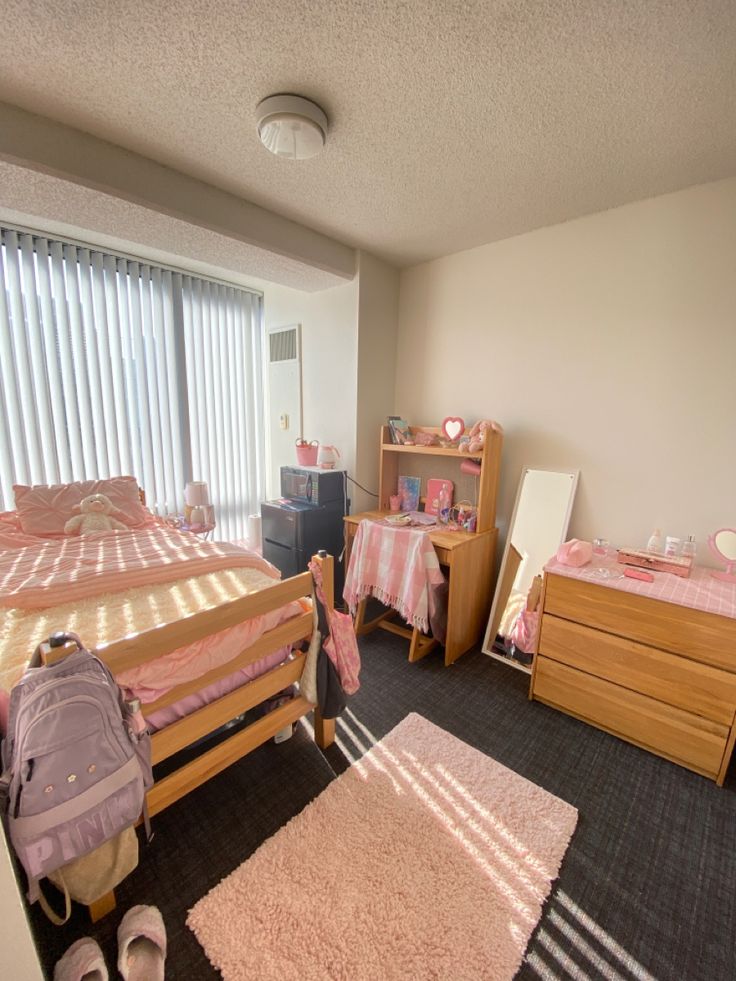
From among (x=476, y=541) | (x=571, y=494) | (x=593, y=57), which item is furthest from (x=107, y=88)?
(x=571, y=494)

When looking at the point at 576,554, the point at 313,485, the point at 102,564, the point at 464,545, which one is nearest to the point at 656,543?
the point at 576,554

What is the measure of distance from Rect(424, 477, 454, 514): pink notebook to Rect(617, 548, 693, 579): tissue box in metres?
1.09

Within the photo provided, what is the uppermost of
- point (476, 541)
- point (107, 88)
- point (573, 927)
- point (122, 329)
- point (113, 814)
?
point (107, 88)

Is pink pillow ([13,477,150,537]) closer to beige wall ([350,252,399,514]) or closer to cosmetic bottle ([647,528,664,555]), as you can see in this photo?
beige wall ([350,252,399,514])

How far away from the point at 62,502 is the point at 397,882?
8.33 ft

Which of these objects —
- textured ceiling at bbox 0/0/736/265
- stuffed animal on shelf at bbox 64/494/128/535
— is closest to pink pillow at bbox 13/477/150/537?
stuffed animal on shelf at bbox 64/494/128/535

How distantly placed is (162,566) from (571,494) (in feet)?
7.10

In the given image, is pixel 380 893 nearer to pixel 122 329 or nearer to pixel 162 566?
pixel 162 566

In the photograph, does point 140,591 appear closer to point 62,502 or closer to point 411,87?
point 62,502

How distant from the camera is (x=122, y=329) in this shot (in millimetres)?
2832

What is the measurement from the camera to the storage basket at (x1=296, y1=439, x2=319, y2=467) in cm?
305

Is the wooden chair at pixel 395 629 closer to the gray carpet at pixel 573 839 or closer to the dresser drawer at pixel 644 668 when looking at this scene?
the gray carpet at pixel 573 839

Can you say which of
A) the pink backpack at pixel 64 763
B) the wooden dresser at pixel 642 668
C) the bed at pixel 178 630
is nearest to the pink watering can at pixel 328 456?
the bed at pixel 178 630

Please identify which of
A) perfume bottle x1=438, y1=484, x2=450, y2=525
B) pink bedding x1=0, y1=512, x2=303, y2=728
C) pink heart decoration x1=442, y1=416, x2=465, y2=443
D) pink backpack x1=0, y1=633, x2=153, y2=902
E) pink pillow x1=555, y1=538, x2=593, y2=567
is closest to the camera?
pink backpack x1=0, y1=633, x2=153, y2=902
